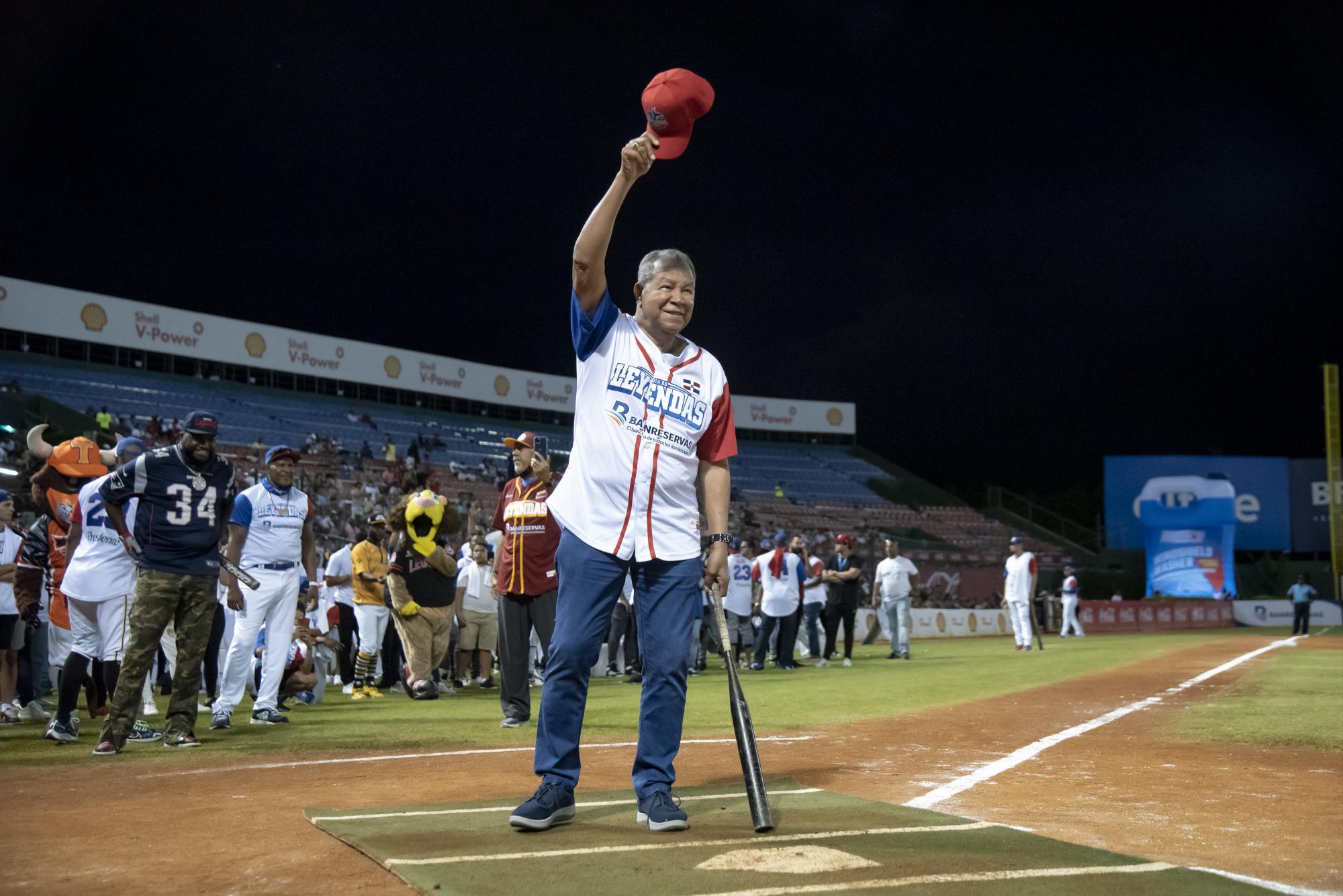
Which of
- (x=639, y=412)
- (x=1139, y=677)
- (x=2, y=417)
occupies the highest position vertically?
(x=2, y=417)

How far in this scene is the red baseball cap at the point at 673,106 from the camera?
13.9ft

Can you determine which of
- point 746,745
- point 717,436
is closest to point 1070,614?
point 717,436

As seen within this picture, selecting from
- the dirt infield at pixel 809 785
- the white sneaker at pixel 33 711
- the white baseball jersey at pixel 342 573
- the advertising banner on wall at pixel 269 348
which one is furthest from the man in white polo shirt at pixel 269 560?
the advertising banner on wall at pixel 269 348

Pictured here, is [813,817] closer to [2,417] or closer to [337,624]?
[337,624]

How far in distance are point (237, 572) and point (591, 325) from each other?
431cm

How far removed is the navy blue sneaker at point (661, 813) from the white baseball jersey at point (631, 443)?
943mm

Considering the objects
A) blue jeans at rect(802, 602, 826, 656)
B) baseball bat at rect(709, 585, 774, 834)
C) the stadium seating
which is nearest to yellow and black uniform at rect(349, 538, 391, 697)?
baseball bat at rect(709, 585, 774, 834)

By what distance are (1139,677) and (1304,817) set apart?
9.31m

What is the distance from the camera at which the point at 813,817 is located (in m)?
4.42

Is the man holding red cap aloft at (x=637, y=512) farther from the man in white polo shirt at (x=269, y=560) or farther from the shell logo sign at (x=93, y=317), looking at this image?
the shell logo sign at (x=93, y=317)

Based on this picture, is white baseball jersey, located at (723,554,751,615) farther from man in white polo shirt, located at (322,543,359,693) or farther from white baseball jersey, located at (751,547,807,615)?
man in white polo shirt, located at (322,543,359,693)

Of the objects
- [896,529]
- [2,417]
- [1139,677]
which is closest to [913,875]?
[1139,677]

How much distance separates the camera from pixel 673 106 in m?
4.23

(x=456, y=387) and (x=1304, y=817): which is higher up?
(x=456, y=387)
